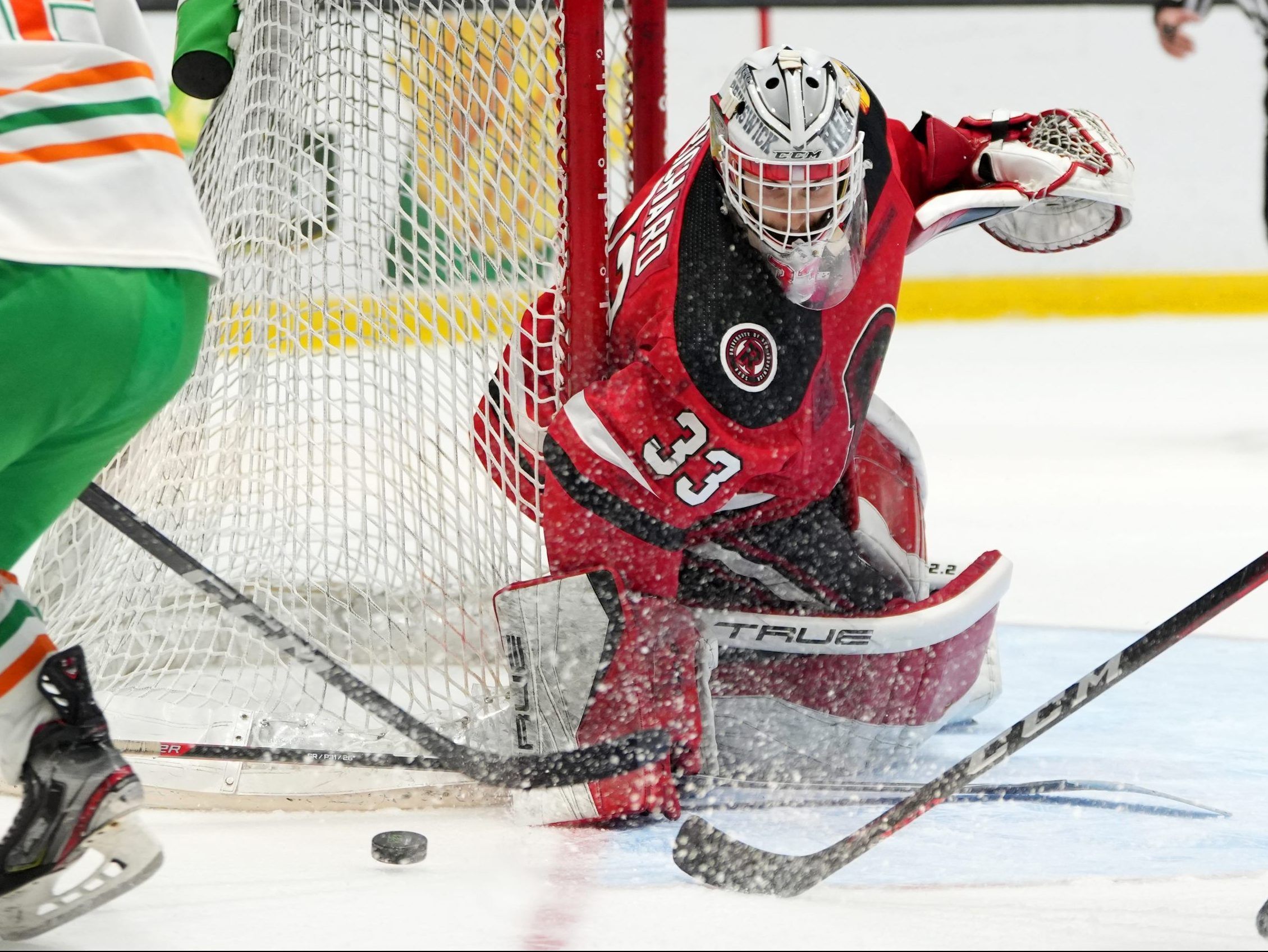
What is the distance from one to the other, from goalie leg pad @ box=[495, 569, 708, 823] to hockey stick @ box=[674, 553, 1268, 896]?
20 cm

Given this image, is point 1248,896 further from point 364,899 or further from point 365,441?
point 365,441

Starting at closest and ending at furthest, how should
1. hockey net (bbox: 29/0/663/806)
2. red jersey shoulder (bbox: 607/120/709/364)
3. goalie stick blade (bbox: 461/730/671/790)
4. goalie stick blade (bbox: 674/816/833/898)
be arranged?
goalie stick blade (bbox: 674/816/833/898) < goalie stick blade (bbox: 461/730/671/790) < red jersey shoulder (bbox: 607/120/709/364) < hockey net (bbox: 29/0/663/806)

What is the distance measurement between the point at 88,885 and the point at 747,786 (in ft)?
2.65

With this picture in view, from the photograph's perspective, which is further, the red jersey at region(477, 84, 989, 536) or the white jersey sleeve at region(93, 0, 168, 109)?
the red jersey at region(477, 84, 989, 536)

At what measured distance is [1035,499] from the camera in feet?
11.5

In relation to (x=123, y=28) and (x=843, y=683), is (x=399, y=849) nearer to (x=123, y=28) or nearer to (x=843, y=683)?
(x=843, y=683)

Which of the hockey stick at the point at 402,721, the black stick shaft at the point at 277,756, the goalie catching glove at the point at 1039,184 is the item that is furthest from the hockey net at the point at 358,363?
the goalie catching glove at the point at 1039,184

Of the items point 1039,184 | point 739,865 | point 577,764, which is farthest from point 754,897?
point 1039,184

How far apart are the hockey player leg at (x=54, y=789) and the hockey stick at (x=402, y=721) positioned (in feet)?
1.24

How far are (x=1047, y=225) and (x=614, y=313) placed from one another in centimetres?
69

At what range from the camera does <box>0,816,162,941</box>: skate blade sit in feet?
4.30

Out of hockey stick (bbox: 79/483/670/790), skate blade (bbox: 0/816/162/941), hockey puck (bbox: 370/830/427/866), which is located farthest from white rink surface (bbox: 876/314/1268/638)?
skate blade (bbox: 0/816/162/941)

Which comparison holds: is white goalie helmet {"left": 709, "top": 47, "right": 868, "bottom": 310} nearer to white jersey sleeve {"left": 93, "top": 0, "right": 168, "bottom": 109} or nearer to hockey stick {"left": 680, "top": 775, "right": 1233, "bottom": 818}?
hockey stick {"left": 680, "top": 775, "right": 1233, "bottom": 818}

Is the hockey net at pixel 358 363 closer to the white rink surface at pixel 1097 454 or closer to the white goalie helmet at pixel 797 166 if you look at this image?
the white goalie helmet at pixel 797 166
